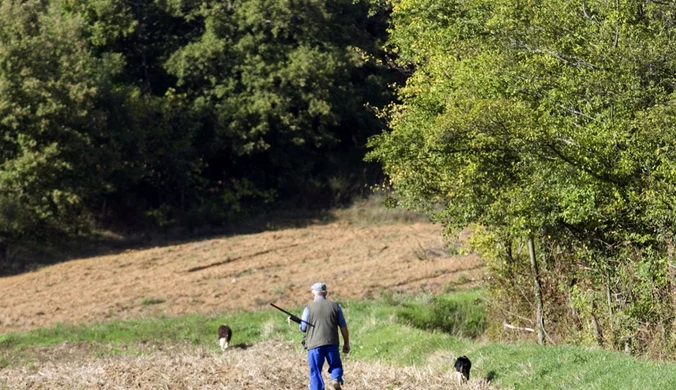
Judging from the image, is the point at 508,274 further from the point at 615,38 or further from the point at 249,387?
the point at 249,387

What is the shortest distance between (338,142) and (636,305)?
32862 mm

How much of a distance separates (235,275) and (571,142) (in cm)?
2175

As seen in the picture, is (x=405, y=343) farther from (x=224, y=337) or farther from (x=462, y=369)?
(x=462, y=369)

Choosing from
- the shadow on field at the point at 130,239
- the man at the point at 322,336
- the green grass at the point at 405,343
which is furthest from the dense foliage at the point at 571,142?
the shadow on field at the point at 130,239

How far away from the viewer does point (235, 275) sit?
38781mm

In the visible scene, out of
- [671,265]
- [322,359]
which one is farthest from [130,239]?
[671,265]

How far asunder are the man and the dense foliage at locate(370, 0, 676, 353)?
4.97 meters

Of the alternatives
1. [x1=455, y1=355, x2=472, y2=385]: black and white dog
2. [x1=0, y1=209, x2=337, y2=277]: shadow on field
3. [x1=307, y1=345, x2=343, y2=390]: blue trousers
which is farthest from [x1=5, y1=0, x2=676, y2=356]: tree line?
[x1=307, y1=345, x2=343, y2=390]: blue trousers

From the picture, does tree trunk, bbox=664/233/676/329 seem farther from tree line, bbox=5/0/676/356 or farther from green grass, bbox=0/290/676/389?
green grass, bbox=0/290/676/389

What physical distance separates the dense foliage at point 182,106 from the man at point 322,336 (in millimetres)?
27081

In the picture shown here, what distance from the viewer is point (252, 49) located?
48.8 meters

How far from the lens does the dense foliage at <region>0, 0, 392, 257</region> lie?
138 ft

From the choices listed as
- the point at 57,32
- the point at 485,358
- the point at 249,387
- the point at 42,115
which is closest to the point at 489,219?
the point at 485,358

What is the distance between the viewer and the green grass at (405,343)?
629 inches
